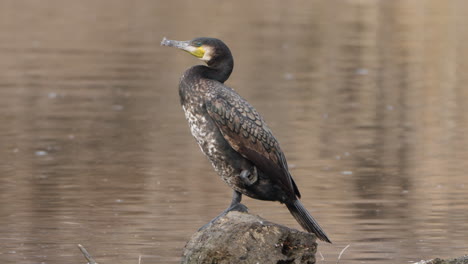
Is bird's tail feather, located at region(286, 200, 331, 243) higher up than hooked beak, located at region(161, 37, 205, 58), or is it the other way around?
hooked beak, located at region(161, 37, 205, 58)

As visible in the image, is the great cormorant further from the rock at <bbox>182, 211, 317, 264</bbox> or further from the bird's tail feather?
the rock at <bbox>182, 211, 317, 264</bbox>

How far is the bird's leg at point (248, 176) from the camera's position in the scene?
24.0ft

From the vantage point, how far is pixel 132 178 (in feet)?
37.3

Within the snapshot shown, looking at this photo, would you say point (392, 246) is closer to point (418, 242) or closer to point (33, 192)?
point (418, 242)

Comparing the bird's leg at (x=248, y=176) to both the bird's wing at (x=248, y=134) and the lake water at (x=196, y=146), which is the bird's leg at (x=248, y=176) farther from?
the lake water at (x=196, y=146)

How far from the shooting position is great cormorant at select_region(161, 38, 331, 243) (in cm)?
725

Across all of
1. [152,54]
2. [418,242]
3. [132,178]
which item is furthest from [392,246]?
[152,54]

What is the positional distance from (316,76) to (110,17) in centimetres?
1198

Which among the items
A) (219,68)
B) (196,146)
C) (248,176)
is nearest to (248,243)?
(248,176)

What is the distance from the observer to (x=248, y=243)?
699 centimetres

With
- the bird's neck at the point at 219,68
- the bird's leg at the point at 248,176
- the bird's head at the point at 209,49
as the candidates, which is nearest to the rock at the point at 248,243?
the bird's leg at the point at 248,176

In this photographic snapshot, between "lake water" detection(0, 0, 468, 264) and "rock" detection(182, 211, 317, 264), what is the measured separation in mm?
1041

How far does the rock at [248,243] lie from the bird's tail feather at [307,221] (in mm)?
246

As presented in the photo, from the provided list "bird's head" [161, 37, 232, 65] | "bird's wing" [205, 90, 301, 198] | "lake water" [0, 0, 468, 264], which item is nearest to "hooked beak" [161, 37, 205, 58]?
"bird's head" [161, 37, 232, 65]
